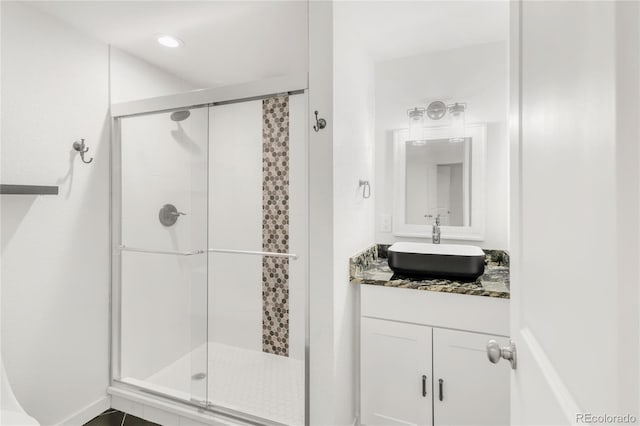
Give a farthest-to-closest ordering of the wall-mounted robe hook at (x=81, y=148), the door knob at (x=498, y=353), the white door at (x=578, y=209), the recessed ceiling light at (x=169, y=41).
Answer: the recessed ceiling light at (x=169, y=41)
the wall-mounted robe hook at (x=81, y=148)
the door knob at (x=498, y=353)
the white door at (x=578, y=209)

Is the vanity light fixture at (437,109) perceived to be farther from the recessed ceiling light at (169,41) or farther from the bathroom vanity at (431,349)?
the recessed ceiling light at (169,41)

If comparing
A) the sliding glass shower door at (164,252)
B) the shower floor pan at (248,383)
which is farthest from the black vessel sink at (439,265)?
the sliding glass shower door at (164,252)

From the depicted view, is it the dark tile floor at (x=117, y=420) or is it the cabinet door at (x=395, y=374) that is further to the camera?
the dark tile floor at (x=117, y=420)

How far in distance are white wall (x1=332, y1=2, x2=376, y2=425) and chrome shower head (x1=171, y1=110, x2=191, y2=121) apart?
3.16 feet

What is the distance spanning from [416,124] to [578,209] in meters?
1.97

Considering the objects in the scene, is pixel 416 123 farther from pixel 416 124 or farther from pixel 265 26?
pixel 265 26

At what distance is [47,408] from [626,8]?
2640 mm

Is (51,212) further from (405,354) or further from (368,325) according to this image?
(405,354)

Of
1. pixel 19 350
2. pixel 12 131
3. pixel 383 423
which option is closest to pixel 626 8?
pixel 383 423

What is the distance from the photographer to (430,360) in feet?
5.49

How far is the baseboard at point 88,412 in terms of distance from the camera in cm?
187

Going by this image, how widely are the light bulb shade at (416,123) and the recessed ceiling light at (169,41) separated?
5.28 feet

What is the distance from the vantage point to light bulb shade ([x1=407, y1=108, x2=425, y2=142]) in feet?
7.39

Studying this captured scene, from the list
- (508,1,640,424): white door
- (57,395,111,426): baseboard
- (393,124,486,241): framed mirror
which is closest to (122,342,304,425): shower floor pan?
(57,395,111,426): baseboard
